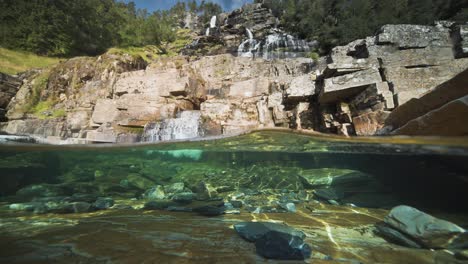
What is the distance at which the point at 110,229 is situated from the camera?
3.02 metres

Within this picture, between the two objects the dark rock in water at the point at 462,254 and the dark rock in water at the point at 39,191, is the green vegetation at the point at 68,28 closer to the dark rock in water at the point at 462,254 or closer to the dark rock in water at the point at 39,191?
the dark rock in water at the point at 39,191

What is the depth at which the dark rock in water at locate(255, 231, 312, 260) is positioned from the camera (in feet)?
7.25

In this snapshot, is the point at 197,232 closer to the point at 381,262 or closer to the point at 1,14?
the point at 381,262

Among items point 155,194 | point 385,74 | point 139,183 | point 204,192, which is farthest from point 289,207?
point 385,74

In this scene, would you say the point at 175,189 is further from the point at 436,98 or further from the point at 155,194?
the point at 436,98

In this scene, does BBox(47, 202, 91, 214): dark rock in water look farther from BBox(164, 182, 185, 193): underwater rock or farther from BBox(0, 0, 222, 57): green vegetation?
BBox(0, 0, 222, 57): green vegetation

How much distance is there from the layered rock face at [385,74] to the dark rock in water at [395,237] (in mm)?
5132

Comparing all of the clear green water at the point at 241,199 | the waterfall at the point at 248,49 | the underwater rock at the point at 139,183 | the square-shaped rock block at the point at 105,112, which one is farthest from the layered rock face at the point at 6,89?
the waterfall at the point at 248,49

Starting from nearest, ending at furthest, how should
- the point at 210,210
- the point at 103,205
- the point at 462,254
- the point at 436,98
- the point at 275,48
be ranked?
the point at 462,254, the point at 436,98, the point at 210,210, the point at 103,205, the point at 275,48

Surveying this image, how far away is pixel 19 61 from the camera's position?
28.9 meters

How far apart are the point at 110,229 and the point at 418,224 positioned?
465 cm

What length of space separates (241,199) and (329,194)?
287 cm

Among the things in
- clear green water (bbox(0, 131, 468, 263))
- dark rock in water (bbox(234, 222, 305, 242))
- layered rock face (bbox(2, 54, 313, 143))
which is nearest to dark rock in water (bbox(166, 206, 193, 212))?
clear green water (bbox(0, 131, 468, 263))

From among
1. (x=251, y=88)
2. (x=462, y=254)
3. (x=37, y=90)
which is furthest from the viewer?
(x=37, y=90)
